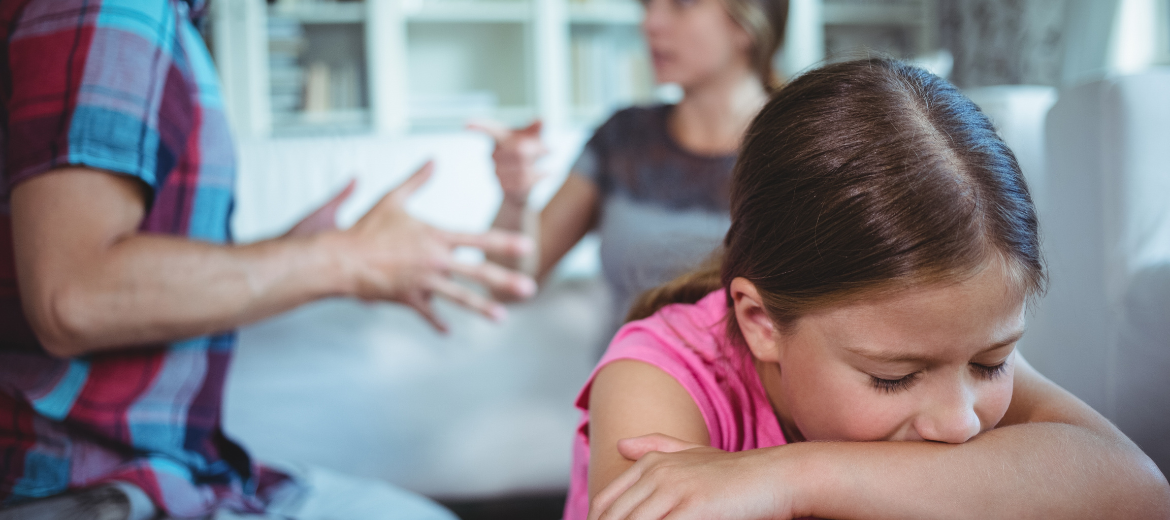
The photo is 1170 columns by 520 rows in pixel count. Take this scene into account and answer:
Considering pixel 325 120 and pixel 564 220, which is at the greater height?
pixel 325 120

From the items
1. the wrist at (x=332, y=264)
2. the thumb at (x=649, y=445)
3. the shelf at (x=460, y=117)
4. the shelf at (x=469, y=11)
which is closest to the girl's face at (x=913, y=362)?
the thumb at (x=649, y=445)

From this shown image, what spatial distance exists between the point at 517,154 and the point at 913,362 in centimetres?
75

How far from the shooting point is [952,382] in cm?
52

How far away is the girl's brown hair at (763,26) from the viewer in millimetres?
1327

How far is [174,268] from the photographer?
2.31 feet

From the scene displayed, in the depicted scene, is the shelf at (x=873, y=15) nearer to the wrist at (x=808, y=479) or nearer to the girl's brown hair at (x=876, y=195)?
the girl's brown hair at (x=876, y=195)

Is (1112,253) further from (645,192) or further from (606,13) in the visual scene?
(606,13)

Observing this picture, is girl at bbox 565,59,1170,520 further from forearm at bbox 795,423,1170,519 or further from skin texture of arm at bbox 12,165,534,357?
skin texture of arm at bbox 12,165,534,357

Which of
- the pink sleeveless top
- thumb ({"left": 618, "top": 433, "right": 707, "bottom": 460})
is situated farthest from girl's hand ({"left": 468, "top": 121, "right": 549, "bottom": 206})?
thumb ({"left": 618, "top": 433, "right": 707, "bottom": 460})

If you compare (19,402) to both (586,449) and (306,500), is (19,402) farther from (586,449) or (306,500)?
(586,449)

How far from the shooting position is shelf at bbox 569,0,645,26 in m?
3.35

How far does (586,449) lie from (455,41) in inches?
119

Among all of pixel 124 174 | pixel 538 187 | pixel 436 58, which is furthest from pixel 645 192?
pixel 436 58

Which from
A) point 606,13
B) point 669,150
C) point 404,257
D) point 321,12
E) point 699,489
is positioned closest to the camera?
point 699,489
